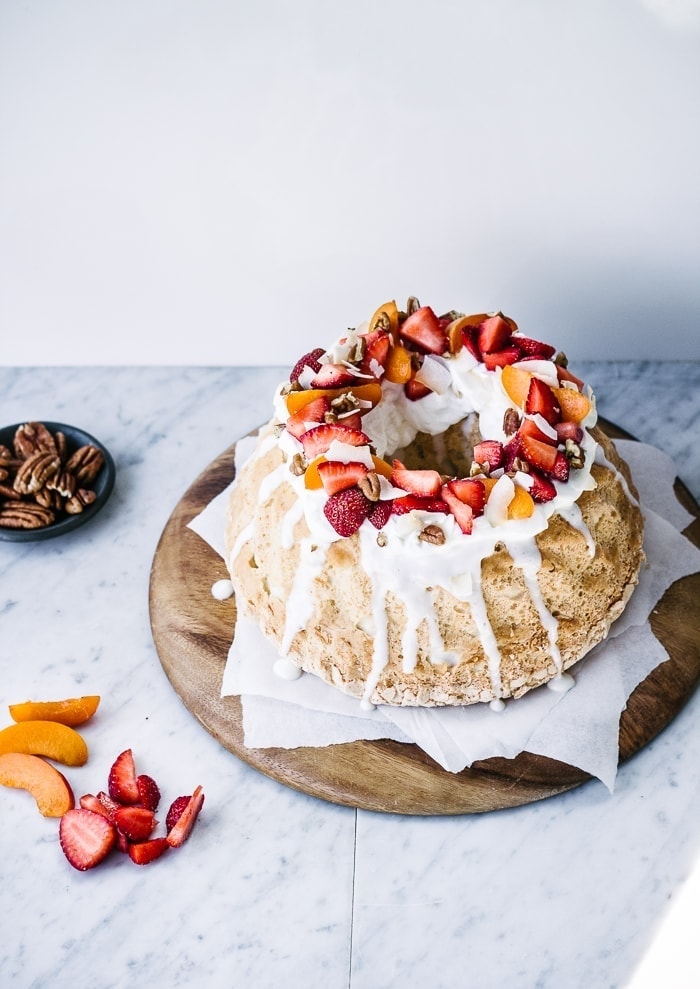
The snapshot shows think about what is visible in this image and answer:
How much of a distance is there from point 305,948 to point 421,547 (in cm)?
81

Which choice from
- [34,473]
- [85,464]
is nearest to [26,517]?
[34,473]

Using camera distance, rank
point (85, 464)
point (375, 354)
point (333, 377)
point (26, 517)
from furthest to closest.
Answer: point (85, 464), point (26, 517), point (375, 354), point (333, 377)

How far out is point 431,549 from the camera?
6.60 feet

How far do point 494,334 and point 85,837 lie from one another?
142 centimetres

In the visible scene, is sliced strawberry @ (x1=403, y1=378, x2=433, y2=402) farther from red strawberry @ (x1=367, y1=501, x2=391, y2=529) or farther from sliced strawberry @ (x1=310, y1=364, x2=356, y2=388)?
red strawberry @ (x1=367, y1=501, x2=391, y2=529)

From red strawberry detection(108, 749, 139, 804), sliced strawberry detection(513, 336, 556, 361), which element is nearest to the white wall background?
sliced strawberry detection(513, 336, 556, 361)

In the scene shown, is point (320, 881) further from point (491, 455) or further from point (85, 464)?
point (85, 464)

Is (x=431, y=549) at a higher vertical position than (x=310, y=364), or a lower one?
lower

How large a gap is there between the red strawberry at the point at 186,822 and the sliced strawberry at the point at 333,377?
0.91 metres

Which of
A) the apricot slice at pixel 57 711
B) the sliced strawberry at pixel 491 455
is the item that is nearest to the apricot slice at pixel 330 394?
the sliced strawberry at pixel 491 455

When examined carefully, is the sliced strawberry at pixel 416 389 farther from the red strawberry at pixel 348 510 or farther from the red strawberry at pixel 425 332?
the red strawberry at pixel 348 510

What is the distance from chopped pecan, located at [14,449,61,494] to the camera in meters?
2.62

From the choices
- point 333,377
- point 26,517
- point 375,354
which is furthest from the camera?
point 26,517

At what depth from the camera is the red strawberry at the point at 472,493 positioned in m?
2.01
